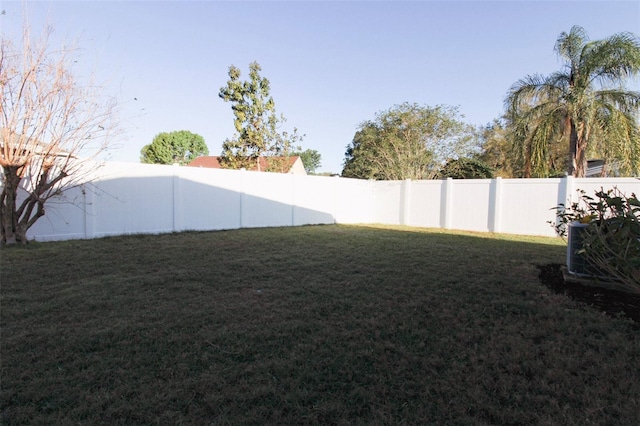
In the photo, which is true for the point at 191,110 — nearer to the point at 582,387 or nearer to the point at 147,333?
the point at 147,333

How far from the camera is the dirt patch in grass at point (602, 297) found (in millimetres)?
3041

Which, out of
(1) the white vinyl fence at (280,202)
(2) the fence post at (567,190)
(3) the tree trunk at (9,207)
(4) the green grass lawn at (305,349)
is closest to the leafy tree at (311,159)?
(1) the white vinyl fence at (280,202)

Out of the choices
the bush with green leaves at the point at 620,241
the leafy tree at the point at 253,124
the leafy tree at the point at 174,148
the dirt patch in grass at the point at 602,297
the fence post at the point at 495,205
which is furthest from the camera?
the leafy tree at the point at 174,148

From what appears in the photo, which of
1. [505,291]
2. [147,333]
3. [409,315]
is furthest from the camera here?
[505,291]

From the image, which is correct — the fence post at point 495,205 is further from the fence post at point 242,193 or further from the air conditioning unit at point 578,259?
the fence post at point 242,193

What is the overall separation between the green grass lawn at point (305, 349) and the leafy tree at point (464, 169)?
39.2 ft

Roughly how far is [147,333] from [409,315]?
2317 mm

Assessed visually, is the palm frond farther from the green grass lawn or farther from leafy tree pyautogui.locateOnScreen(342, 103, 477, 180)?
the green grass lawn

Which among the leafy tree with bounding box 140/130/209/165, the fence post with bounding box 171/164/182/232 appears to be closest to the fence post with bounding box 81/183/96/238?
the fence post with bounding box 171/164/182/232

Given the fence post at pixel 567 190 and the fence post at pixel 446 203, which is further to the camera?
the fence post at pixel 446 203

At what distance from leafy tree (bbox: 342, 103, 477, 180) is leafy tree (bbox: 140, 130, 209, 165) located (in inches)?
1086

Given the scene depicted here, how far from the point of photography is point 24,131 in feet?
18.4

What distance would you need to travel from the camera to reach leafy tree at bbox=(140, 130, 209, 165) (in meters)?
35.9

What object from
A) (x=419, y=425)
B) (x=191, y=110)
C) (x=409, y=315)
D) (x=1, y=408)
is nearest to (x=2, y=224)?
(x=1, y=408)
